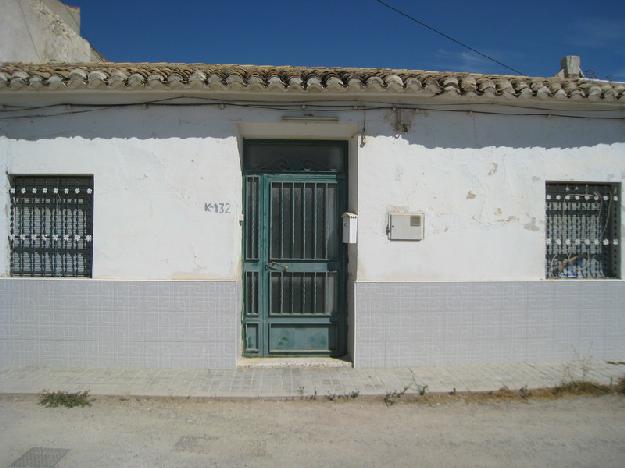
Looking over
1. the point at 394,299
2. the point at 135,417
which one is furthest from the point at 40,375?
the point at 394,299

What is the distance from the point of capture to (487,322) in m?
5.63

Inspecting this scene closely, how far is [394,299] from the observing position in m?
5.52

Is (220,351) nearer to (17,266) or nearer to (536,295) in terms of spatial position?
(17,266)

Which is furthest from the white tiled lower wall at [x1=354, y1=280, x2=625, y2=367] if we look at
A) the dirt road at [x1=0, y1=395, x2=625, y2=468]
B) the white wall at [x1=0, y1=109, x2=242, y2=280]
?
the white wall at [x1=0, y1=109, x2=242, y2=280]

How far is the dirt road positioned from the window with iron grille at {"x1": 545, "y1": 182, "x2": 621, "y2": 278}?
180cm

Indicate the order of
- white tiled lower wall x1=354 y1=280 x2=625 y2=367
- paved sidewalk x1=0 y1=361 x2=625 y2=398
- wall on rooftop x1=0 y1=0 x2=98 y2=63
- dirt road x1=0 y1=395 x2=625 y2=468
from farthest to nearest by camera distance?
wall on rooftop x1=0 y1=0 x2=98 y2=63 < white tiled lower wall x1=354 y1=280 x2=625 y2=367 < paved sidewalk x1=0 y1=361 x2=625 y2=398 < dirt road x1=0 y1=395 x2=625 y2=468

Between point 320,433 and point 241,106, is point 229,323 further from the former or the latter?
point 241,106

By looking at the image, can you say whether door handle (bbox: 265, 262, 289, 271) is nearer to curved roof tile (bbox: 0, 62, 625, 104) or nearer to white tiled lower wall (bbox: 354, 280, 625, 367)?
white tiled lower wall (bbox: 354, 280, 625, 367)

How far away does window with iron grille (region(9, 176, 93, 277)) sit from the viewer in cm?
559

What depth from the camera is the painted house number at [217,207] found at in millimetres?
5438

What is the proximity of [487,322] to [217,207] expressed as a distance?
3.67 metres

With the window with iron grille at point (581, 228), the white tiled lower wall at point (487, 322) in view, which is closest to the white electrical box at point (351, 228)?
the white tiled lower wall at point (487, 322)

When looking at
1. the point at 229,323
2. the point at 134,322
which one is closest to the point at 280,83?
the point at 229,323

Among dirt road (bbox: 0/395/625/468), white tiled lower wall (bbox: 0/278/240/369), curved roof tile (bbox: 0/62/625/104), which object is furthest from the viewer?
white tiled lower wall (bbox: 0/278/240/369)
